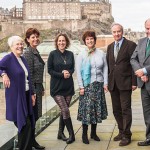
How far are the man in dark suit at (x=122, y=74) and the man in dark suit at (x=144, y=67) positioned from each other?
177mm

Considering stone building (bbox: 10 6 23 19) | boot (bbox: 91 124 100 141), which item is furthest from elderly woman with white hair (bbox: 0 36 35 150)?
stone building (bbox: 10 6 23 19)

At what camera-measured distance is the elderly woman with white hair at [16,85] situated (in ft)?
16.7

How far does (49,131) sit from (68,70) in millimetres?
1290

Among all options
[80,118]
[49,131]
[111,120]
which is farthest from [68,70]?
[111,120]

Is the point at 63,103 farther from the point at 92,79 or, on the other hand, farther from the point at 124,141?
the point at 124,141

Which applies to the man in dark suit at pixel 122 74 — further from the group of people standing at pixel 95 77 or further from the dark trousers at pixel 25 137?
the dark trousers at pixel 25 137

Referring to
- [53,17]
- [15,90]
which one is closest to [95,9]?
[53,17]

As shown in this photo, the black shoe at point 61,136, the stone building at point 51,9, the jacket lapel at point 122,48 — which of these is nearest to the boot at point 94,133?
the black shoe at point 61,136

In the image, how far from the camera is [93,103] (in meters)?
6.14

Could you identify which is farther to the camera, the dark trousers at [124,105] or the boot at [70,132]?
the boot at [70,132]

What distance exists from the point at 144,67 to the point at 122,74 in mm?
398

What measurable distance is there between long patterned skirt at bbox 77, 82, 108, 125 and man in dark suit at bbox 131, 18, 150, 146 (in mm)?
607

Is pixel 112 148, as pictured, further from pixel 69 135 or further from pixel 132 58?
pixel 132 58

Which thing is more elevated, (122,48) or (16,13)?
(16,13)
